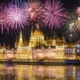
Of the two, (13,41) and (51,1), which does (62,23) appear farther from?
(13,41)

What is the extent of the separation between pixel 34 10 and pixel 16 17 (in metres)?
1.11

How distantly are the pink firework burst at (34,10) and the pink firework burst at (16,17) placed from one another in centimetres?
30

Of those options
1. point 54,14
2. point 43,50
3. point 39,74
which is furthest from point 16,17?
point 39,74

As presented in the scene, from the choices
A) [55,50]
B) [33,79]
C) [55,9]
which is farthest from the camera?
[55,50]

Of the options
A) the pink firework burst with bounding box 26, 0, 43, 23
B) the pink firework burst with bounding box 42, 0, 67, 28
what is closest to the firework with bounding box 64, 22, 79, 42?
the pink firework burst with bounding box 42, 0, 67, 28

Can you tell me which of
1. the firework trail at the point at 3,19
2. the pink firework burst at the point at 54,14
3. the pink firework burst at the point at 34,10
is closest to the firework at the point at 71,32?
the pink firework burst at the point at 54,14

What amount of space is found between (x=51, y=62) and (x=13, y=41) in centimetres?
252

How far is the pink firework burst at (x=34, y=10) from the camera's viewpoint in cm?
2245

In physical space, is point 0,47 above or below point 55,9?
below

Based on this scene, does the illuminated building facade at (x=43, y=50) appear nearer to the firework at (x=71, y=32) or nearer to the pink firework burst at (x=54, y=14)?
the firework at (x=71, y=32)

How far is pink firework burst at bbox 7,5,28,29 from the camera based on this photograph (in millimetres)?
22359

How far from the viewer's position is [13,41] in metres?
22.9

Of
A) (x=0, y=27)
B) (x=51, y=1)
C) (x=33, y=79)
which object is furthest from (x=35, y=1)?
(x=33, y=79)

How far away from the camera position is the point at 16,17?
2234 cm
